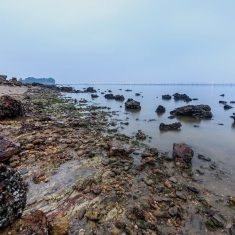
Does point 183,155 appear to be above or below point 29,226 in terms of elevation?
below

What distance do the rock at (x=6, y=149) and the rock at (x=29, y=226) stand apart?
3442mm

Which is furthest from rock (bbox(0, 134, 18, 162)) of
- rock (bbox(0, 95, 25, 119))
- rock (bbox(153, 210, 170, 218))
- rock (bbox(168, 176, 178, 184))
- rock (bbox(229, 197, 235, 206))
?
rock (bbox(229, 197, 235, 206))

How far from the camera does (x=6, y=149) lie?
5.51m

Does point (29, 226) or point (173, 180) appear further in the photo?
point (173, 180)

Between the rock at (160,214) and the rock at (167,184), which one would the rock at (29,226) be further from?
the rock at (167,184)

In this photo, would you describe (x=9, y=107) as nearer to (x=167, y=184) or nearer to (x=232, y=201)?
(x=167, y=184)

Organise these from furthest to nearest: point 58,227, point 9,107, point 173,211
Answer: point 9,107 → point 173,211 → point 58,227

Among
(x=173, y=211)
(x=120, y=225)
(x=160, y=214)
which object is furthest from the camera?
(x=173, y=211)

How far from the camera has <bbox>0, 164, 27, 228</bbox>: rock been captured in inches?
104

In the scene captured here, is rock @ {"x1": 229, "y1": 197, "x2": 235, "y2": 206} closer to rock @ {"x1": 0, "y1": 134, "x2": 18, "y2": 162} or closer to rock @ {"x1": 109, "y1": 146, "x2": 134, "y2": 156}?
rock @ {"x1": 109, "y1": 146, "x2": 134, "y2": 156}

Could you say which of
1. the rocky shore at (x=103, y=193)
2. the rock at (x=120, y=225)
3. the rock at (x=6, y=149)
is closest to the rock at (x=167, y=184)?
the rocky shore at (x=103, y=193)

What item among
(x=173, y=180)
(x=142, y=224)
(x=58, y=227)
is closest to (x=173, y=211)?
(x=142, y=224)

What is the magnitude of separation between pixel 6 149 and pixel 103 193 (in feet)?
13.4

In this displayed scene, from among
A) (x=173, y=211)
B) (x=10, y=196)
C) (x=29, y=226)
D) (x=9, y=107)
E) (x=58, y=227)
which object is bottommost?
(x=173, y=211)
